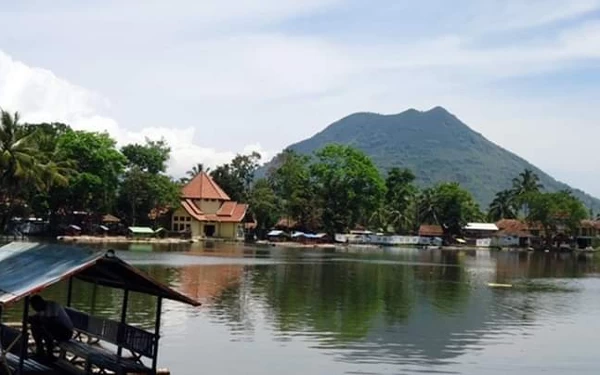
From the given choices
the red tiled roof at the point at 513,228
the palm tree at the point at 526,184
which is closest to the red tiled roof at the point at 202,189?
the red tiled roof at the point at 513,228

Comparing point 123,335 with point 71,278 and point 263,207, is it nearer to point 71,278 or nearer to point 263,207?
point 71,278

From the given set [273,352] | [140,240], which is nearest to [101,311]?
[273,352]

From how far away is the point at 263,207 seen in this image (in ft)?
332

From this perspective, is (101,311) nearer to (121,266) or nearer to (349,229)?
(121,266)

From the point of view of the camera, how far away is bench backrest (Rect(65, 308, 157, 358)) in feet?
39.9

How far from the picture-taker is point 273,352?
19203 mm

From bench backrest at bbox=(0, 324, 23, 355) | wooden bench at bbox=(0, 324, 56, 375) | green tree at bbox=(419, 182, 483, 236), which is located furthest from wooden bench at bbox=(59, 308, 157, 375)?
green tree at bbox=(419, 182, 483, 236)

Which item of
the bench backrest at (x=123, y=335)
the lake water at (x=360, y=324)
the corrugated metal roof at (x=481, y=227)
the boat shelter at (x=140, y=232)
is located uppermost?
the corrugated metal roof at (x=481, y=227)

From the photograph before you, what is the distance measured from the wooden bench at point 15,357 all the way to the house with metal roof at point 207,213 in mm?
80882

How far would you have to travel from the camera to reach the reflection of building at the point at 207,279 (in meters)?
31.6

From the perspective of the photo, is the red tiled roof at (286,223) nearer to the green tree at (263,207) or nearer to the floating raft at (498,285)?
the green tree at (263,207)

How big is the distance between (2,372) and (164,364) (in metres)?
5.46

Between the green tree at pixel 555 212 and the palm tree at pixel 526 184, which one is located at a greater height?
the palm tree at pixel 526 184

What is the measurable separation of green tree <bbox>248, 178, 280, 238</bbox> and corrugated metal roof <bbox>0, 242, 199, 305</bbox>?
3467 inches
